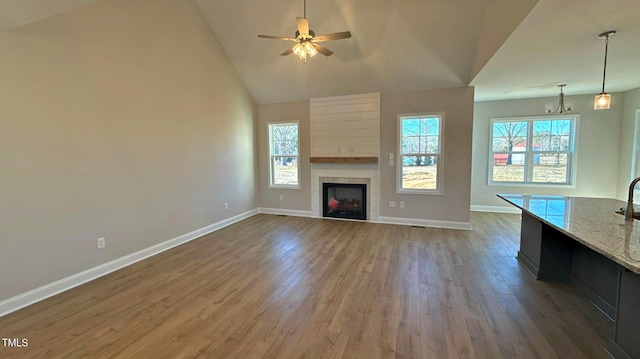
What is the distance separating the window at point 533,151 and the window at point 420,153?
6.88 ft

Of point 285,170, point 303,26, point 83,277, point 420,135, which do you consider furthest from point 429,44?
point 83,277

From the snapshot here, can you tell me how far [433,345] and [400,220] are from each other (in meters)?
3.57

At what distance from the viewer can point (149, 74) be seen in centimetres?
373

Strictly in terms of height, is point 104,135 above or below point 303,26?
below

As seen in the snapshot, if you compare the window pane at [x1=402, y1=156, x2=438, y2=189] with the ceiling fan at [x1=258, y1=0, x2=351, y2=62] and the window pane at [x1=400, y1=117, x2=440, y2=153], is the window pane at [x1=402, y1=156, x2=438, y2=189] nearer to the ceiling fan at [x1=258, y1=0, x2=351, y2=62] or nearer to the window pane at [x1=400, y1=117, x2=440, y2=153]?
the window pane at [x1=400, y1=117, x2=440, y2=153]

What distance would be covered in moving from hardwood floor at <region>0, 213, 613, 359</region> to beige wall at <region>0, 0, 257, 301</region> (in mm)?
505

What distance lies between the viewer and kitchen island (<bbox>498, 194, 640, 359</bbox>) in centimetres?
175

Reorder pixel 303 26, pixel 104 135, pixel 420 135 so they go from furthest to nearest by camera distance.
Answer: pixel 420 135
pixel 104 135
pixel 303 26

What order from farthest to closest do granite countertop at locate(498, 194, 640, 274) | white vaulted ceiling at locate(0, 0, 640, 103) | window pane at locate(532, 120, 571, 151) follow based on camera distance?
window pane at locate(532, 120, 571, 151) → white vaulted ceiling at locate(0, 0, 640, 103) → granite countertop at locate(498, 194, 640, 274)

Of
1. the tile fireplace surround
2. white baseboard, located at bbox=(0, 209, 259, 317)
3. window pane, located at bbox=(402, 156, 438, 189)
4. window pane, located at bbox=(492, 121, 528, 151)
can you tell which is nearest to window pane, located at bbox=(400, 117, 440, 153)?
window pane, located at bbox=(402, 156, 438, 189)

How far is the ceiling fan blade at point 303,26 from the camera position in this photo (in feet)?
9.82

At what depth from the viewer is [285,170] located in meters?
6.34

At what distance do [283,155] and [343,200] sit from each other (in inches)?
66.6

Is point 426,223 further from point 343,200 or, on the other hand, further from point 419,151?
point 343,200
